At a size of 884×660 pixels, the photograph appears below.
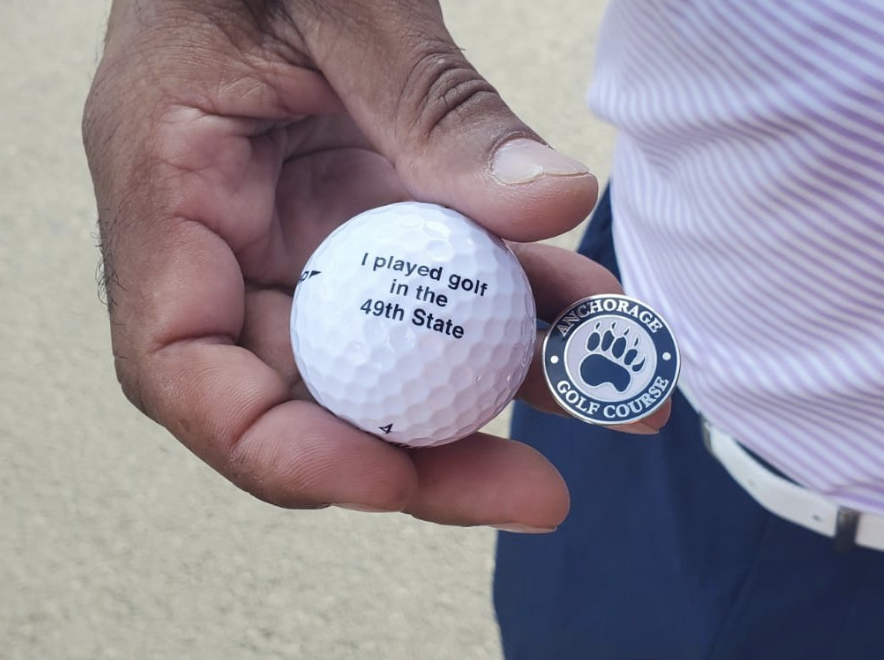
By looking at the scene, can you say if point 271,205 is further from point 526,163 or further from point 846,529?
point 846,529

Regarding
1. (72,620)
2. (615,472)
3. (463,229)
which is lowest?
(72,620)

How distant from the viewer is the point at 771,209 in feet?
2.55

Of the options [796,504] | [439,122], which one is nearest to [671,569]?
[796,504]

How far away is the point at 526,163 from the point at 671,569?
51cm

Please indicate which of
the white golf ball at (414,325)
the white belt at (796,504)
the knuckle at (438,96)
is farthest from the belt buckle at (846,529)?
the knuckle at (438,96)

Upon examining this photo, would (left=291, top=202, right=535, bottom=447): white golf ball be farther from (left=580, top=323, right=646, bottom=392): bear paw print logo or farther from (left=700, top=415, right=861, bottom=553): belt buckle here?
(left=700, top=415, right=861, bottom=553): belt buckle

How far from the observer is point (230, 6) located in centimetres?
100

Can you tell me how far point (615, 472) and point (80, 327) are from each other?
1.39 m

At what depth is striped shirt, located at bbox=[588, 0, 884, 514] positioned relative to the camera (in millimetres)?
699

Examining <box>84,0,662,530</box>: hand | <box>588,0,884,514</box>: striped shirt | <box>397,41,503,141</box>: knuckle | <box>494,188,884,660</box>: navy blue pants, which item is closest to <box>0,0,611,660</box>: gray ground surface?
<box>494,188,884,660</box>: navy blue pants

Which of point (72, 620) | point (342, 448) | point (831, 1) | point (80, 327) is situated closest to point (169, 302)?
point (342, 448)

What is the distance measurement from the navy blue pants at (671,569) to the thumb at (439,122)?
32 cm

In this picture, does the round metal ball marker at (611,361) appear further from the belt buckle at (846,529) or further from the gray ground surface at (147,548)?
the gray ground surface at (147,548)

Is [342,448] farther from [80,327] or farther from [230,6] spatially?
[80,327]
